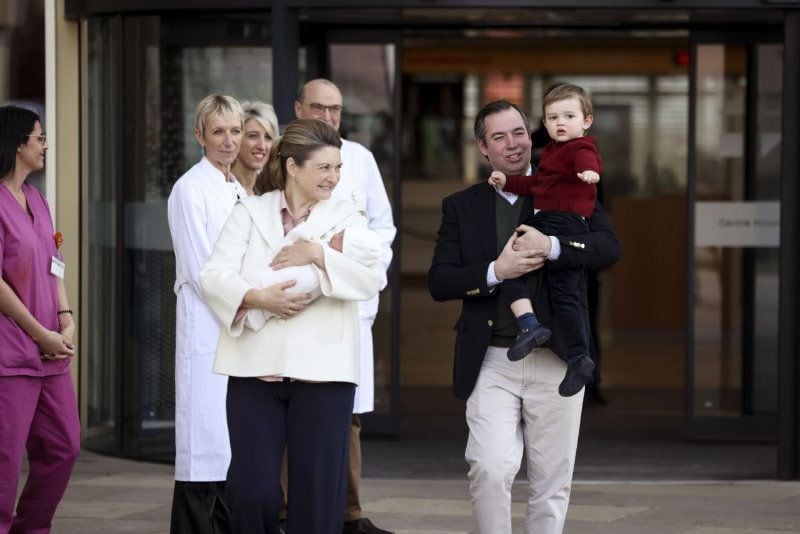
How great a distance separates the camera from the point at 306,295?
480cm

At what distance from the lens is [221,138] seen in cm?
609

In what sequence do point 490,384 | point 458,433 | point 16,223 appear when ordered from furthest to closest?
point 458,433 < point 16,223 < point 490,384

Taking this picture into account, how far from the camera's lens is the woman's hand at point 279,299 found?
4.77 meters

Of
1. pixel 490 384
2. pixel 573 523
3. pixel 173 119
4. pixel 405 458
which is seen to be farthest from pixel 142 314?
pixel 490 384

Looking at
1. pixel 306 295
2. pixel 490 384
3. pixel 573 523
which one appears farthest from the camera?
pixel 573 523

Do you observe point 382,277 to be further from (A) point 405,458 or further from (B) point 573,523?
(A) point 405,458

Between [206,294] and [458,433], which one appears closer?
[206,294]

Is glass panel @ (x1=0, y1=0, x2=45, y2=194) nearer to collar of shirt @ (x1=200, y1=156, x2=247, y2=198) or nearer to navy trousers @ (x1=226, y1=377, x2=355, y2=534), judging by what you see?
collar of shirt @ (x1=200, y1=156, x2=247, y2=198)

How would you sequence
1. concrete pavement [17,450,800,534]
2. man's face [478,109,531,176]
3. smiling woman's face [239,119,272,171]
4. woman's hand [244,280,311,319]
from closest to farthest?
woman's hand [244,280,311,319]
man's face [478,109,531,176]
smiling woman's face [239,119,272,171]
concrete pavement [17,450,800,534]

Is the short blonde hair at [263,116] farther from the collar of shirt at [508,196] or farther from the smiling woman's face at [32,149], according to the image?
the collar of shirt at [508,196]

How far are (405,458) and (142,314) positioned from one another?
1698mm

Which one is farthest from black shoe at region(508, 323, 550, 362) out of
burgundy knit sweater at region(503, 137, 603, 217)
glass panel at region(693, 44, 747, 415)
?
glass panel at region(693, 44, 747, 415)

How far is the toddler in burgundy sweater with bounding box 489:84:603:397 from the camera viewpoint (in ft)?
16.8

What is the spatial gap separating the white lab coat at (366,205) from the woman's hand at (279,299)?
5.86 feet
